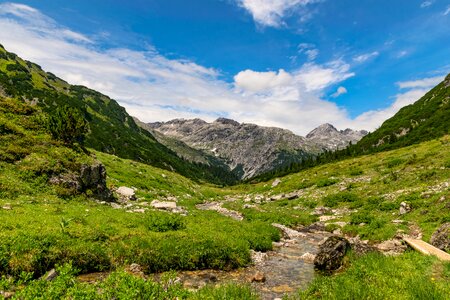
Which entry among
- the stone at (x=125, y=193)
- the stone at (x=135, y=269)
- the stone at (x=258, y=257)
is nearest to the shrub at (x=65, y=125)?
the stone at (x=125, y=193)

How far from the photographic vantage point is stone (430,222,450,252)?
665 inches

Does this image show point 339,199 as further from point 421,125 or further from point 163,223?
point 421,125

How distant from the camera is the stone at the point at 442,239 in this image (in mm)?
16903

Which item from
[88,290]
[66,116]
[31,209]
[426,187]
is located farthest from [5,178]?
[426,187]

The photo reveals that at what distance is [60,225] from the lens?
1638 centimetres

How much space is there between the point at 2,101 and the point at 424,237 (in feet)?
158

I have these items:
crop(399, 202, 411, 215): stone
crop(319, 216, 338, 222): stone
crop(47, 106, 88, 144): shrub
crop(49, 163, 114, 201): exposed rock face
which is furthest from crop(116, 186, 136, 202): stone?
crop(399, 202, 411, 215): stone

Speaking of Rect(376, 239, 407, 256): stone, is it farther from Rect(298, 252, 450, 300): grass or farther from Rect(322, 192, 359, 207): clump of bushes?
Rect(322, 192, 359, 207): clump of bushes

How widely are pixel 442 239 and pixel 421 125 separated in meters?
87.7

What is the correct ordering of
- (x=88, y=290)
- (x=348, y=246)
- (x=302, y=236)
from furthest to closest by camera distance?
1. (x=302, y=236)
2. (x=348, y=246)
3. (x=88, y=290)

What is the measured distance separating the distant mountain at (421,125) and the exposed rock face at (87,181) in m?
72.2

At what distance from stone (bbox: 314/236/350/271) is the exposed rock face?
872 inches

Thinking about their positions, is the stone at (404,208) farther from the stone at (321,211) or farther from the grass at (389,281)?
the grass at (389,281)

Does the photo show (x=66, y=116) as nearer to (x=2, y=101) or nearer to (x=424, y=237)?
(x=2, y=101)
